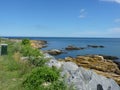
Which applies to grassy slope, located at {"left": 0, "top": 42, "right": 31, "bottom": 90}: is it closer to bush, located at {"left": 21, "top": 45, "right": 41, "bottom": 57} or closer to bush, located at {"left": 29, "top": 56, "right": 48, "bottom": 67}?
bush, located at {"left": 29, "top": 56, "right": 48, "bottom": 67}

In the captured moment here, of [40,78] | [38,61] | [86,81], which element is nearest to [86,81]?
[86,81]

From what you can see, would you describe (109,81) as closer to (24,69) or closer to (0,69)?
(24,69)

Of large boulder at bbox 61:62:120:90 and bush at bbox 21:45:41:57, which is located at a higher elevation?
bush at bbox 21:45:41:57

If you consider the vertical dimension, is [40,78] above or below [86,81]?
above

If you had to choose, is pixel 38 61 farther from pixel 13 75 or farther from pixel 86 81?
pixel 86 81

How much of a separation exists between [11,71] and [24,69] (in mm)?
1077

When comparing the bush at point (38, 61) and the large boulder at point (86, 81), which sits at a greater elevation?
the bush at point (38, 61)

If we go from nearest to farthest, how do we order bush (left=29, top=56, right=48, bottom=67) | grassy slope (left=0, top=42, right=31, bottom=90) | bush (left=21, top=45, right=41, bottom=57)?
grassy slope (left=0, top=42, right=31, bottom=90)
bush (left=29, top=56, right=48, bottom=67)
bush (left=21, top=45, right=41, bottom=57)

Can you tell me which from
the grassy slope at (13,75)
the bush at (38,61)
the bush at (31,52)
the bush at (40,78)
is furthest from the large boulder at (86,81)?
the bush at (31,52)

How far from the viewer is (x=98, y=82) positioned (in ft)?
32.7

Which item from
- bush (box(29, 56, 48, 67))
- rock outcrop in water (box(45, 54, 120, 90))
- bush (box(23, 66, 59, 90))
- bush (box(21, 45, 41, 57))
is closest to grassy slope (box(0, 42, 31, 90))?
bush (box(23, 66, 59, 90))

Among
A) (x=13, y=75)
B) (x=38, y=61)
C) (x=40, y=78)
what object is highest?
(x=38, y=61)

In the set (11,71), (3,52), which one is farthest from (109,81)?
(3,52)

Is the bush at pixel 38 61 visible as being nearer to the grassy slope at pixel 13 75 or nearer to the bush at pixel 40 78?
the grassy slope at pixel 13 75
